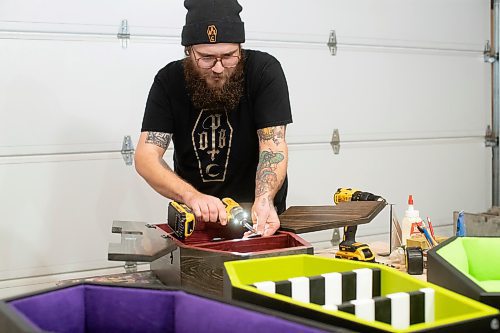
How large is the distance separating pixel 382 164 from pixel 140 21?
210 centimetres

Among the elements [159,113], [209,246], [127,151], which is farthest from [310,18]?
[209,246]

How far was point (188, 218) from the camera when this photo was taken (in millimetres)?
1852

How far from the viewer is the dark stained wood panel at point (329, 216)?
1936 millimetres

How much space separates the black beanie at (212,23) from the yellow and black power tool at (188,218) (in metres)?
0.64

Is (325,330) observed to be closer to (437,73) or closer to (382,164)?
(382,164)

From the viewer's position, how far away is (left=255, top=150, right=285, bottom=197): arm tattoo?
2.36 metres

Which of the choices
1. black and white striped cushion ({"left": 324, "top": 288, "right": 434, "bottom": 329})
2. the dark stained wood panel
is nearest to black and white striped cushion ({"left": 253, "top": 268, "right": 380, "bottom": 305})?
black and white striped cushion ({"left": 324, "top": 288, "right": 434, "bottom": 329})

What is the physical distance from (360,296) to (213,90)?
4.46ft

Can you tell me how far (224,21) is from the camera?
7.68 feet

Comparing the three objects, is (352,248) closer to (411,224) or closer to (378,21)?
(411,224)

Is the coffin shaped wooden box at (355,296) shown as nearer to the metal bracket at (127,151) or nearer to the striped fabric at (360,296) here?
the striped fabric at (360,296)

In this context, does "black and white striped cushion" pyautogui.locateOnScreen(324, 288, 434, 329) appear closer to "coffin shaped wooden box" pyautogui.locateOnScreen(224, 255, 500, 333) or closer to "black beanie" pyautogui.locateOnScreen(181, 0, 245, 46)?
"coffin shaped wooden box" pyautogui.locateOnScreen(224, 255, 500, 333)

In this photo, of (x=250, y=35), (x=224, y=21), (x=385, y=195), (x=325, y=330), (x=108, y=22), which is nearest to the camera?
(x=325, y=330)

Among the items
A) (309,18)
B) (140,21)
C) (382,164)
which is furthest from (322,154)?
(140,21)
